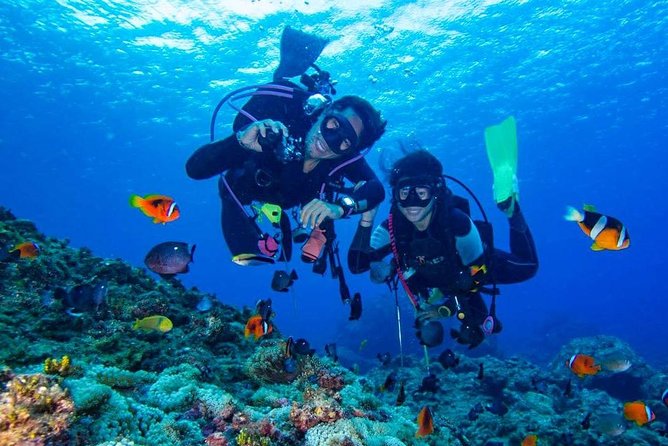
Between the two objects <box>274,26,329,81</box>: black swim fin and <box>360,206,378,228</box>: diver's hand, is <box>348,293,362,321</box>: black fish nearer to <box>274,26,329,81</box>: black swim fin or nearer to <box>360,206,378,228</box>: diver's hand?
<box>360,206,378,228</box>: diver's hand

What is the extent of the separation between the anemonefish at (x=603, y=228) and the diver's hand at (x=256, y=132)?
11.5 ft

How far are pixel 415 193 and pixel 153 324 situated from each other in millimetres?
4098

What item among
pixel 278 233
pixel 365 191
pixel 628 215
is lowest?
pixel 278 233

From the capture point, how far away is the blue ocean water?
18.8 metres

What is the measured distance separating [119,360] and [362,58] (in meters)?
19.8

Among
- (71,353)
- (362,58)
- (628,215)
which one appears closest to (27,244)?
(71,353)

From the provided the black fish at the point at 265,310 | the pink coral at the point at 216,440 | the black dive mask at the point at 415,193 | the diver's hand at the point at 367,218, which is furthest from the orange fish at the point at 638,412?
the pink coral at the point at 216,440

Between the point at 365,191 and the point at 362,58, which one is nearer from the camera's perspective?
the point at 365,191

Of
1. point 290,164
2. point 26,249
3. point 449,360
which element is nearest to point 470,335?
point 449,360

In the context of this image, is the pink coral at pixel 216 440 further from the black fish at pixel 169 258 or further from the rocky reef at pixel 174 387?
the black fish at pixel 169 258

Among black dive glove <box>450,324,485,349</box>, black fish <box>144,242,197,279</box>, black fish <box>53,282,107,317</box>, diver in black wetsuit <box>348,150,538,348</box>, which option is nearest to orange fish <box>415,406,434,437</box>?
black dive glove <box>450,324,485,349</box>

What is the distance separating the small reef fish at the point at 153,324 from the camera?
4.93 meters

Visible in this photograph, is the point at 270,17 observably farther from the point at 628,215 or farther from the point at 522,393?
the point at 628,215

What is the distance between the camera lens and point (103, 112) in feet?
101
